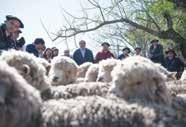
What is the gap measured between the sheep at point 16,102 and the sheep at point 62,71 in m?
6.10

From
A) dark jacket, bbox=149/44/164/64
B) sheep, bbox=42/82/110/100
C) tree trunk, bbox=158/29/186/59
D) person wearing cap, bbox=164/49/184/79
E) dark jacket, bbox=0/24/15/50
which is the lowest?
sheep, bbox=42/82/110/100

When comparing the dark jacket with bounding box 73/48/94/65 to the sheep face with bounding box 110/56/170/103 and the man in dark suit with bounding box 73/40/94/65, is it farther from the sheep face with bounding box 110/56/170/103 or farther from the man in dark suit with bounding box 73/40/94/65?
the sheep face with bounding box 110/56/170/103

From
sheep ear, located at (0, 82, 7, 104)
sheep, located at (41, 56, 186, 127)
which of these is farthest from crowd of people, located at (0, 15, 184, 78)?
sheep ear, located at (0, 82, 7, 104)

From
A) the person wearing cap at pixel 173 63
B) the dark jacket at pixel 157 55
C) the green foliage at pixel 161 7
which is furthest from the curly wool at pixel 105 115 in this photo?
the green foliage at pixel 161 7

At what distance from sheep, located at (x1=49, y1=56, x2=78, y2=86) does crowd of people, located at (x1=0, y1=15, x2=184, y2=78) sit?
71 cm

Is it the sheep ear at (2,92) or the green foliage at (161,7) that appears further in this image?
the green foliage at (161,7)

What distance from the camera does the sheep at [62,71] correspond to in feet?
33.6

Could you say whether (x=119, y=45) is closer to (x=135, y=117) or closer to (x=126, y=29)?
(x=126, y=29)

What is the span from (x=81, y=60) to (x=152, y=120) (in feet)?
38.0

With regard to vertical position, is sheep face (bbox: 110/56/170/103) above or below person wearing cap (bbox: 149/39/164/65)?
below

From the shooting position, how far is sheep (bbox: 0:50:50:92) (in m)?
6.92

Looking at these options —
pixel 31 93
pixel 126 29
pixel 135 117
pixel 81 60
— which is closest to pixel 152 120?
pixel 135 117

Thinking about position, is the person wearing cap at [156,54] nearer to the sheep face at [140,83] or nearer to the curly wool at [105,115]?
the sheep face at [140,83]

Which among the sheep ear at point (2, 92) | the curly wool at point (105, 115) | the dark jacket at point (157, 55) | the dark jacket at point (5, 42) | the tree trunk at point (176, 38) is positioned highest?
the tree trunk at point (176, 38)
